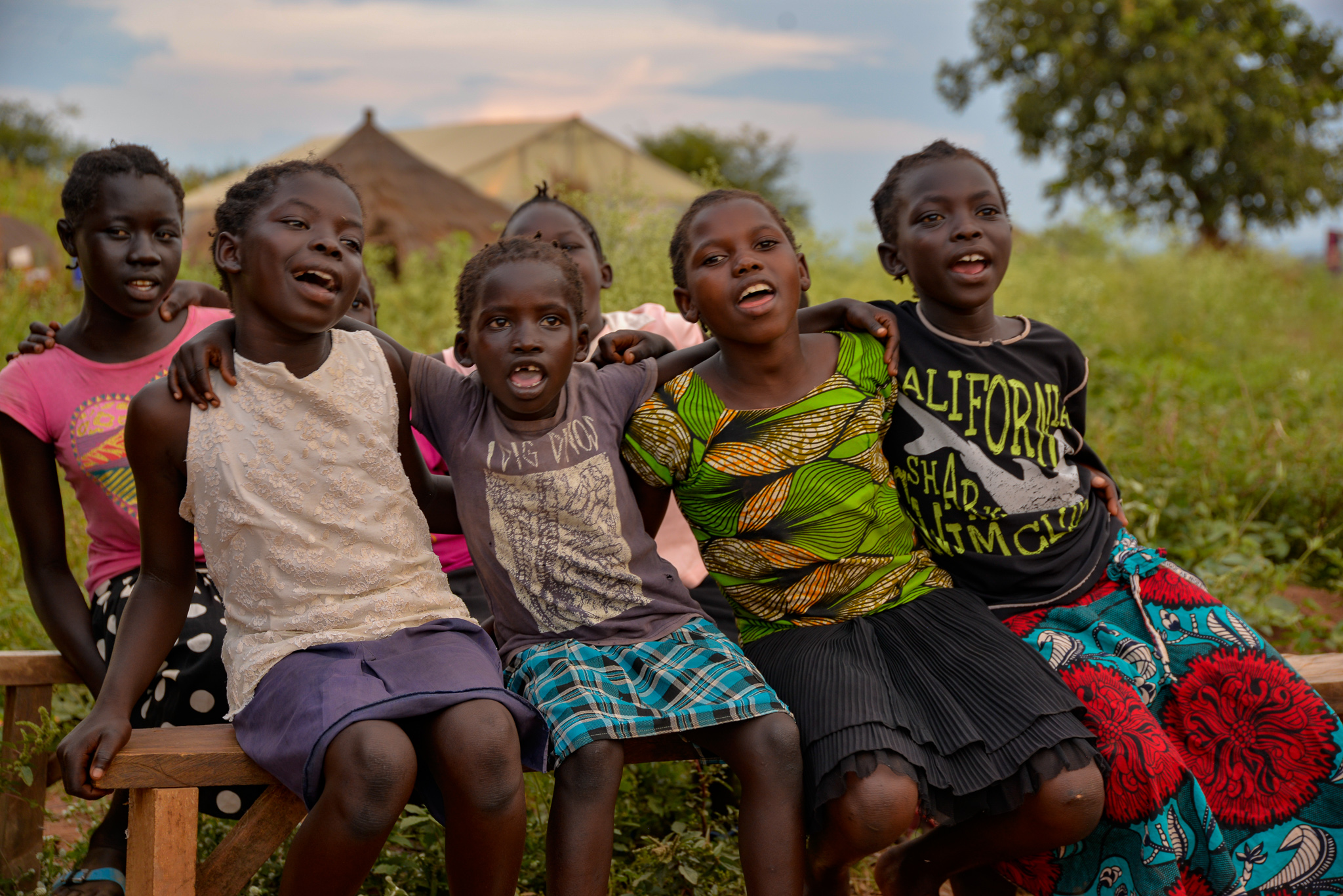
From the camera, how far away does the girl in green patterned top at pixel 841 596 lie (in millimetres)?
1924

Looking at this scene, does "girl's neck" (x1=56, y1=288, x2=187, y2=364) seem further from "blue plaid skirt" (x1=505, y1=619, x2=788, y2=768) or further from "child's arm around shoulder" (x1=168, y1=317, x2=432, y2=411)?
"blue plaid skirt" (x1=505, y1=619, x2=788, y2=768)

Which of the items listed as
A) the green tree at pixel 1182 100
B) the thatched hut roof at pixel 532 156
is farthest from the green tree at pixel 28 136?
the green tree at pixel 1182 100

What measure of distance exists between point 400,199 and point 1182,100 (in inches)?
471

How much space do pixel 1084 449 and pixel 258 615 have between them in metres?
1.87

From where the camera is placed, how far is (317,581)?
1959 millimetres

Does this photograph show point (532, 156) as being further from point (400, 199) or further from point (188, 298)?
point (188, 298)

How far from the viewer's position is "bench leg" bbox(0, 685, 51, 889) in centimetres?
238

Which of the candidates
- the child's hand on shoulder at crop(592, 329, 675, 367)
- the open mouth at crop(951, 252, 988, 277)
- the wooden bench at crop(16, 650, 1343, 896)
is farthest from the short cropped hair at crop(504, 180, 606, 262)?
the wooden bench at crop(16, 650, 1343, 896)

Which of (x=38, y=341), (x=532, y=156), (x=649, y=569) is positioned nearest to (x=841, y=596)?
(x=649, y=569)

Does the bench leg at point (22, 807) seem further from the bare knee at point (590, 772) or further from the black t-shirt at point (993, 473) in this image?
the black t-shirt at point (993, 473)

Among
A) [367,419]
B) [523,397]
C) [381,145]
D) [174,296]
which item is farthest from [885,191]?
[381,145]

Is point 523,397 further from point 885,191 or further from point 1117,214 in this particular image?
point 1117,214

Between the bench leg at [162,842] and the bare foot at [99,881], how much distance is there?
0.34 meters

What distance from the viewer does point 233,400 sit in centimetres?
198
